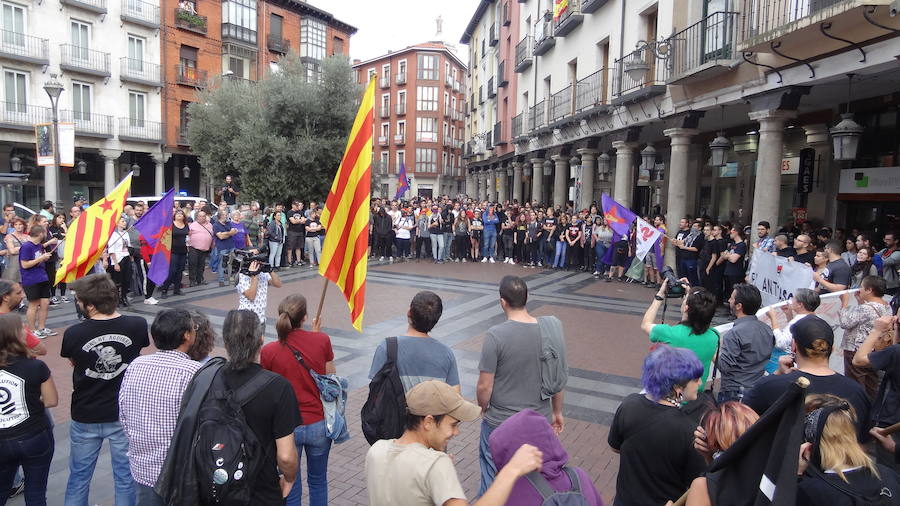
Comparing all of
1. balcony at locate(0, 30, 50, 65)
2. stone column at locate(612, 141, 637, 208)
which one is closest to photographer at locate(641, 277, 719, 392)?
stone column at locate(612, 141, 637, 208)

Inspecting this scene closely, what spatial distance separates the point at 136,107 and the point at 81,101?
118 inches

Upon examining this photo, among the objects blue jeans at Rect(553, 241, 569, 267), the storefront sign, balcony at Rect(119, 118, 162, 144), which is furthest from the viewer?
balcony at Rect(119, 118, 162, 144)

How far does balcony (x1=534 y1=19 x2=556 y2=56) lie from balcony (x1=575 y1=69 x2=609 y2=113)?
12.6 feet

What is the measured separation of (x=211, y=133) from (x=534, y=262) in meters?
18.7

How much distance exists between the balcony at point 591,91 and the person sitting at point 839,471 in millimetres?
16961

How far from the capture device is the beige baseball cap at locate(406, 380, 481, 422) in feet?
7.41

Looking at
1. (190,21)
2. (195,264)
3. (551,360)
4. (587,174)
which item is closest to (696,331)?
(551,360)

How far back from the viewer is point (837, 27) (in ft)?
29.3

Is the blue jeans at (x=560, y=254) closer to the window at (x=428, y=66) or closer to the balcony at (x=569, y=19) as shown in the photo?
the balcony at (x=569, y=19)

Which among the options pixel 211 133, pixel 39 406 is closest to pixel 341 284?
pixel 39 406

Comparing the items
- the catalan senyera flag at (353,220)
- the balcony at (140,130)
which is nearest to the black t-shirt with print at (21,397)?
the catalan senyera flag at (353,220)

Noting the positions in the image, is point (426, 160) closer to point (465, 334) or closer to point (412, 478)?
point (465, 334)

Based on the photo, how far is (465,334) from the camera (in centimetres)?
952

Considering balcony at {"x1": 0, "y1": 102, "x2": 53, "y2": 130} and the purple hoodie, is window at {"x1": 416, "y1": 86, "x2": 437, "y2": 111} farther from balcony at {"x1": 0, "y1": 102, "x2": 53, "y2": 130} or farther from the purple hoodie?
the purple hoodie
